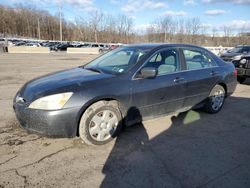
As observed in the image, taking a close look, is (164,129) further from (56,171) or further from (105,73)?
(56,171)

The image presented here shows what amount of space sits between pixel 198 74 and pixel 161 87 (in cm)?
111

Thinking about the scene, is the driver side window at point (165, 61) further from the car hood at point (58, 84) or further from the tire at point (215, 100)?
the tire at point (215, 100)

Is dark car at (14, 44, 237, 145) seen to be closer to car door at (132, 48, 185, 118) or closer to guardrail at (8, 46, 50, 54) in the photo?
car door at (132, 48, 185, 118)

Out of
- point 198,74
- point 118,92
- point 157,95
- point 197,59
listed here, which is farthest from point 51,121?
point 197,59

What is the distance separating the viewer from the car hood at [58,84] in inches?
131

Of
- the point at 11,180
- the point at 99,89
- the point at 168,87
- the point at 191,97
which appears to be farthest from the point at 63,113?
the point at 191,97

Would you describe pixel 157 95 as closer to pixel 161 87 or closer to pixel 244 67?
pixel 161 87

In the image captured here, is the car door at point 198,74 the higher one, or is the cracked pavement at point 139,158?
the car door at point 198,74

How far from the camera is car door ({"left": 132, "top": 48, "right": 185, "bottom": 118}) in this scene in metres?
3.86

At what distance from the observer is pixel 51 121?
126 inches

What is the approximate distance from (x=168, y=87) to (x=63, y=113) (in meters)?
1.92

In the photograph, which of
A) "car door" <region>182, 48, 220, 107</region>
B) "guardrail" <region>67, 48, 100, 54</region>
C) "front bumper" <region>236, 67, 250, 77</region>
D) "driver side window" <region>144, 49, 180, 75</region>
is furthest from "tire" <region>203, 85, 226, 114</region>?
"guardrail" <region>67, 48, 100, 54</region>

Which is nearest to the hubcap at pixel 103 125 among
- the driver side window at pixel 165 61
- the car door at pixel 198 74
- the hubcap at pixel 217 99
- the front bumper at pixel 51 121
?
the front bumper at pixel 51 121

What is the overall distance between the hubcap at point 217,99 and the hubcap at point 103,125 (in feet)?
8.72
